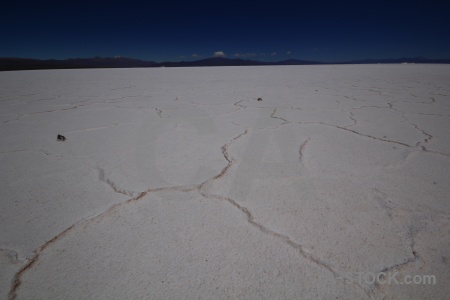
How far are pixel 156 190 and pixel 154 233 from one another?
0.86 ft

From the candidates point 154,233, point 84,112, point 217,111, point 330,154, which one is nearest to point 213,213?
point 154,233

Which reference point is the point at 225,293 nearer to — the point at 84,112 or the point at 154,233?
the point at 154,233

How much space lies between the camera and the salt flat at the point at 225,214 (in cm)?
60

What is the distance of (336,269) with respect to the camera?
62cm

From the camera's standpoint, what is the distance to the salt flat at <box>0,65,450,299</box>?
0.60 metres

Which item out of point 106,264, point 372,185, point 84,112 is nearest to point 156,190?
point 106,264

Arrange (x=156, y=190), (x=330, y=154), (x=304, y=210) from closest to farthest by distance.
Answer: (x=304, y=210) → (x=156, y=190) → (x=330, y=154)

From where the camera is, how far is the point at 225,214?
2.77ft

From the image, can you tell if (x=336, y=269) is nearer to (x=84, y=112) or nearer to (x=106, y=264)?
(x=106, y=264)

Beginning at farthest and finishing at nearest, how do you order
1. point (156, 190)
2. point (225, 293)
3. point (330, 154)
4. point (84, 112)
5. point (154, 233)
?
1. point (84, 112)
2. point (330, 154)
3. point (156, 190)
4. point (154, 233)
5. point (225, 293)

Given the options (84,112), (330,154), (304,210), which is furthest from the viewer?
(84,112)

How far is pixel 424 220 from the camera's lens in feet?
2.60

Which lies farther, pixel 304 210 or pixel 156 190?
pixel 156 190

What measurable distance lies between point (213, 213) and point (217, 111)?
1751 mm
